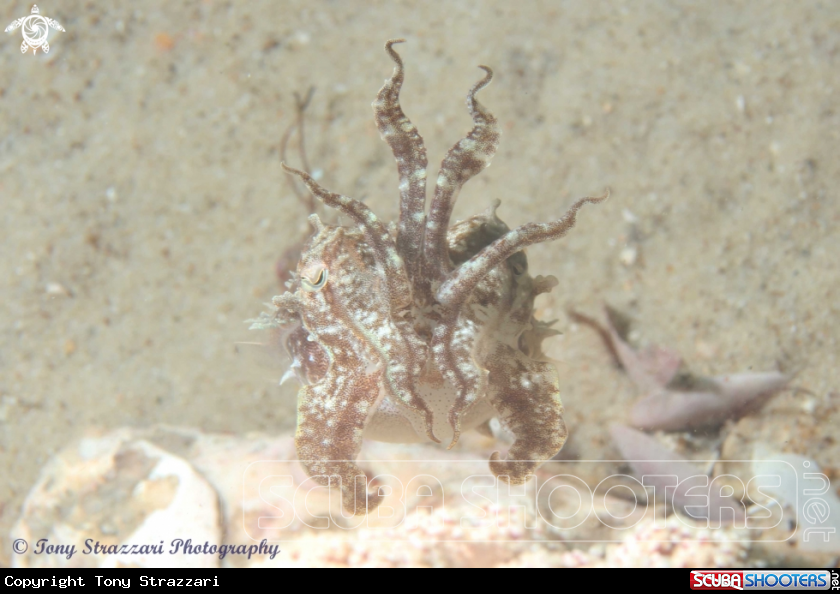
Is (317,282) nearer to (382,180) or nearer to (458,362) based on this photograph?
(458,362)

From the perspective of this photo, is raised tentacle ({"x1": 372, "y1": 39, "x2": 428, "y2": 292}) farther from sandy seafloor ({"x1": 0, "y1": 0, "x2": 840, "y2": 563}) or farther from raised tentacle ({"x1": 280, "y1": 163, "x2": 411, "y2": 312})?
sandy seafloor ({"x1": 0, "y1": 0, "x2": 840, "y2": 563})

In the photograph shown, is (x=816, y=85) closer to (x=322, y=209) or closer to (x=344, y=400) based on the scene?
(x=322, y=209)

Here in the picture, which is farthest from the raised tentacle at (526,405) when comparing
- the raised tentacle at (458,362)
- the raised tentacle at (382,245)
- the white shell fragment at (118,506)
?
the white shell fragment at (118,506)

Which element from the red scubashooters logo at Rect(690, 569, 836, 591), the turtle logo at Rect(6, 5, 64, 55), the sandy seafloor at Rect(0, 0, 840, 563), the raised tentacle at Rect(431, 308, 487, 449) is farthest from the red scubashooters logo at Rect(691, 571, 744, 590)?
the turtle logo at Rect(6, 5, 64, 55)

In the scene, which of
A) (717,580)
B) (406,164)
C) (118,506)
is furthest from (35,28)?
(717,580)

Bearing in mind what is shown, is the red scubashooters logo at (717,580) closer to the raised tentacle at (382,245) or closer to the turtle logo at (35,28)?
the raised tentacle at (382,245)

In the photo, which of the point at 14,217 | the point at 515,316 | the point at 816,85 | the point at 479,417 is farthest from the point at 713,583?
the point at 14,217
